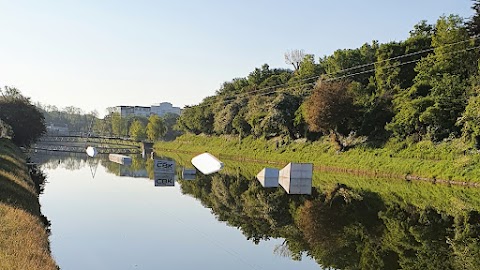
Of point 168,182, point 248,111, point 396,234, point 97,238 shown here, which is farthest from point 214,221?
point 248,111

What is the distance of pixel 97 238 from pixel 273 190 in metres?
13.3

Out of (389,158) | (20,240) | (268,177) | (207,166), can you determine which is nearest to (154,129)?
(207,166)

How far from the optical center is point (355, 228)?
1470 cm

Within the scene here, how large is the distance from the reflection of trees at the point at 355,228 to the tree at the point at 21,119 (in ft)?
112

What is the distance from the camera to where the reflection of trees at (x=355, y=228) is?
11312mm

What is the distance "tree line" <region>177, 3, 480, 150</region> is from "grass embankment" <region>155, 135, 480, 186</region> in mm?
1118

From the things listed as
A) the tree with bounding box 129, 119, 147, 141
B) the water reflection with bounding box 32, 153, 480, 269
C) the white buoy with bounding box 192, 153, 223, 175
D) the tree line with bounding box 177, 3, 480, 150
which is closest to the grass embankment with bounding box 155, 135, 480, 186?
the tree line with bounding box 177, 3, 480, 150

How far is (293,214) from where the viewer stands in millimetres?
17406

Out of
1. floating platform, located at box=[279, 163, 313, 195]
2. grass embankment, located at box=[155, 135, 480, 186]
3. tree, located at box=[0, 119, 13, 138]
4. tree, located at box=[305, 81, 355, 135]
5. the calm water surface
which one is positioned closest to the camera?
the calm water surface

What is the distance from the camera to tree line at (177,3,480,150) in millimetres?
31984

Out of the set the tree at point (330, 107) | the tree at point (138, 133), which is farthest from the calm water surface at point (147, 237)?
the tree at point (138, 133)

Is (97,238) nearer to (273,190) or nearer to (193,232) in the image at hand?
(193,232)

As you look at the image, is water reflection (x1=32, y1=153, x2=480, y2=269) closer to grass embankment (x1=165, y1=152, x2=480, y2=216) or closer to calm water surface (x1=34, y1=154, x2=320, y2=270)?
grass embankment (x1=165, y1=152, x2=480, y2=216)

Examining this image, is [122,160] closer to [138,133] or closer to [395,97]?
[395,97]
